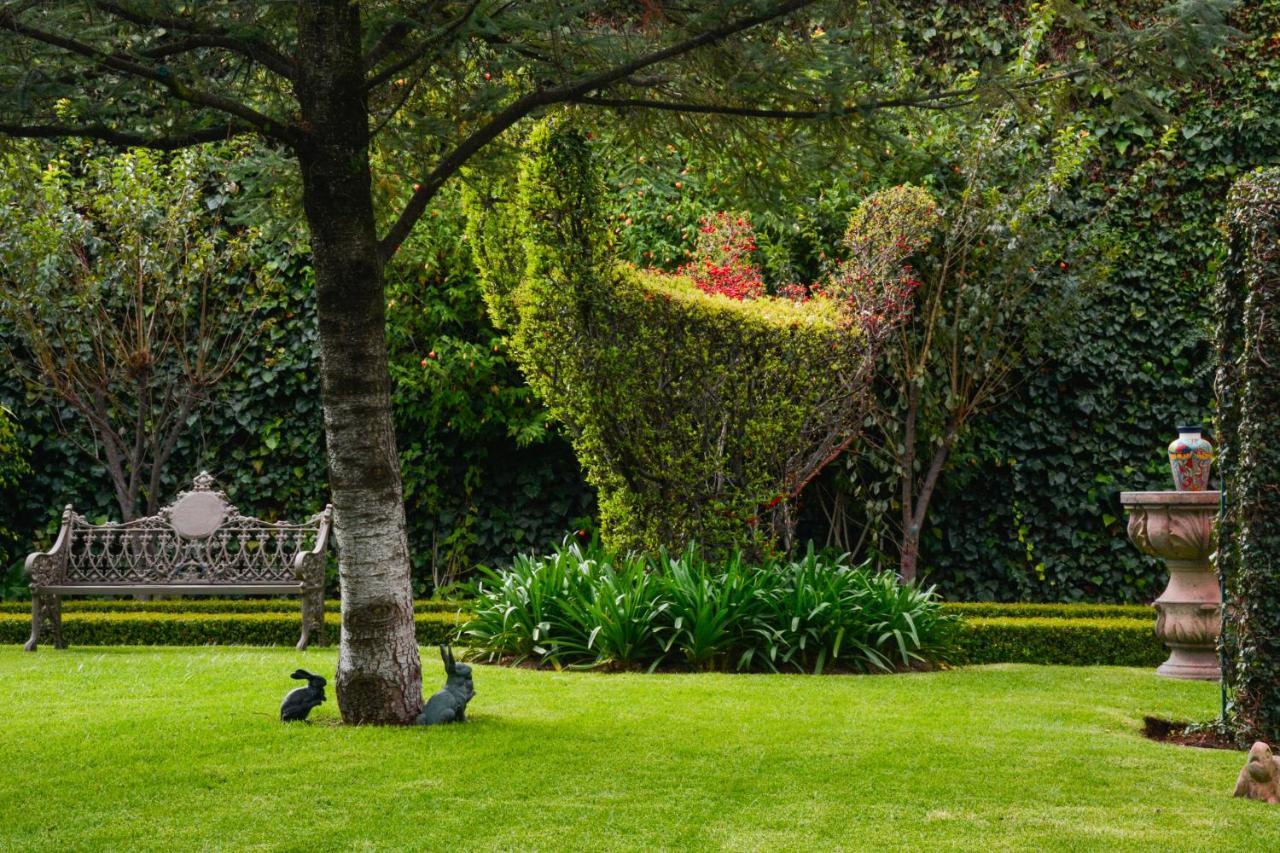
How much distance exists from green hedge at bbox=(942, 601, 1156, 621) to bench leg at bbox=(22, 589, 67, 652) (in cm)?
631

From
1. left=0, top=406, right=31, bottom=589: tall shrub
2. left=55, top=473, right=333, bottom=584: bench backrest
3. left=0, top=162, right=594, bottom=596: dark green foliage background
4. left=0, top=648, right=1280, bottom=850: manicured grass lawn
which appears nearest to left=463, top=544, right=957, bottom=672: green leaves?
left=0, top=648, right=1280, bottom=850: manicured grass lawn

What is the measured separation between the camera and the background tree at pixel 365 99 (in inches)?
188

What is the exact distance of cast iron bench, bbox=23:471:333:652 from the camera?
912 centimetres

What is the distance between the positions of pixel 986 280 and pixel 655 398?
10.1ft

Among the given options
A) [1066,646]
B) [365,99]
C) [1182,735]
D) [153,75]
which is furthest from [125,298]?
[1182,735]

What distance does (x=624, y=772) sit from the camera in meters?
4.54

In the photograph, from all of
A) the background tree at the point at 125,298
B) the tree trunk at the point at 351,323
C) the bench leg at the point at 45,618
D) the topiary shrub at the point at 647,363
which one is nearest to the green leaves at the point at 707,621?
the topiary shrub at the point at 647,363

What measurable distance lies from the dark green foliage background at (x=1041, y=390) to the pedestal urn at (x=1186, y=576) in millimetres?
2290

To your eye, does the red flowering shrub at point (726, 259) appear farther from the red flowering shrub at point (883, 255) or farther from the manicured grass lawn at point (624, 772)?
the manicured grass lawn at point (624, 772)

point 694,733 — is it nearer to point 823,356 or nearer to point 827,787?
point 827,787

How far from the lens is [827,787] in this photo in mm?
4348

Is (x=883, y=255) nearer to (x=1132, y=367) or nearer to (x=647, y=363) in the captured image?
(x=647, y=363)

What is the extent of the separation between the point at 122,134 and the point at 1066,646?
21.5 feet

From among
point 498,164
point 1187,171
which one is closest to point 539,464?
point 498,164
